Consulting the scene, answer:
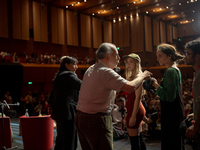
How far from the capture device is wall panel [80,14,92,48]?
1527 cm

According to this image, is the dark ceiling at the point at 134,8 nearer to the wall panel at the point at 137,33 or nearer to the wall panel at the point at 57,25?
the wall panel at the point at 57,25

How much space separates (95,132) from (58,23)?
525 inches

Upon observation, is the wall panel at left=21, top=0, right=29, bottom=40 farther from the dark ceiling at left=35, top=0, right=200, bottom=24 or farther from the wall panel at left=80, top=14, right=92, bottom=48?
the wall panel at left=80, top=14, right=92, bottom=48

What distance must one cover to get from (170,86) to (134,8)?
14260 mm

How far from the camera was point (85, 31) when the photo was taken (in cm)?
1545

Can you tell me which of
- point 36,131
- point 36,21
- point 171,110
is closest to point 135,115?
point 171,110

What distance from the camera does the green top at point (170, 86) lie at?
5.62 ft

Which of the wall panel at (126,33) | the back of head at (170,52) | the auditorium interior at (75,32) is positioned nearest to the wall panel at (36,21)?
the auditorium interior at (75,32)

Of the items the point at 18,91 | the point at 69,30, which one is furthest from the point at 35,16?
the point at 18,91

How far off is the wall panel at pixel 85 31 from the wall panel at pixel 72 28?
547mm

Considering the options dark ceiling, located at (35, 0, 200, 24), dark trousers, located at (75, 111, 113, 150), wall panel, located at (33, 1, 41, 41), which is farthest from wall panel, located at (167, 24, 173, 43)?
dark trousers, located at (75, 111, 113, 150)

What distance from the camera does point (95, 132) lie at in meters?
1.44

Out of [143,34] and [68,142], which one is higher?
[143,34]

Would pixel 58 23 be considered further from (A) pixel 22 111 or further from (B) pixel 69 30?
(A) pixel 22 111
